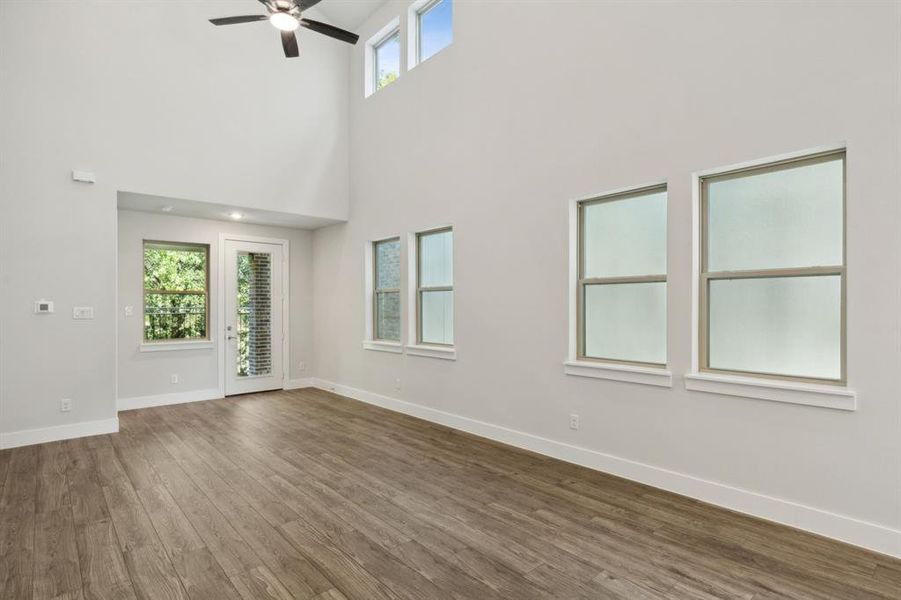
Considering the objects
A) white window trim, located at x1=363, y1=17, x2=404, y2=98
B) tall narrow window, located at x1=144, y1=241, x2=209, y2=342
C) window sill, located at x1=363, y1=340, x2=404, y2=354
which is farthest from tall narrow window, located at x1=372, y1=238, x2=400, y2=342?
tall narrow window, located at x1=144, y1=241, x2=209, y2=342

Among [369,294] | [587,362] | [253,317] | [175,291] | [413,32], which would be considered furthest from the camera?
[253,317]

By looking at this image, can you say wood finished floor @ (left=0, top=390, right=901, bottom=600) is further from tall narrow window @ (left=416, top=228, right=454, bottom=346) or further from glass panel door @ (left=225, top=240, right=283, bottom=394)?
glass panel door @ (left=225, top=240, right=283, bottom=394)

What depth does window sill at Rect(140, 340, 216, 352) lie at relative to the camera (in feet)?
20.3

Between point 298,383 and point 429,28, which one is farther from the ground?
point 429,28

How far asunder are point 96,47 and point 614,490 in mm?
6514

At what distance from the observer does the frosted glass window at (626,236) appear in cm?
358

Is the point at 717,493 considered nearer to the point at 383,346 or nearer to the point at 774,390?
the point at 774,390

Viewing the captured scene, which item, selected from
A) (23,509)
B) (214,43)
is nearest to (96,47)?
(214,43)

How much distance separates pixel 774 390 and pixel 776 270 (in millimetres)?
738

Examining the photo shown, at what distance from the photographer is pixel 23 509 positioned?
316cm

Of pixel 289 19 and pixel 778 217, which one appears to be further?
pixel 289 19

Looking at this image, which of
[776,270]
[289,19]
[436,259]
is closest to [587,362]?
[776,270]

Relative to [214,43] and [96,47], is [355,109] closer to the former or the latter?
[214,43]

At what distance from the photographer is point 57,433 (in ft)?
15.7
